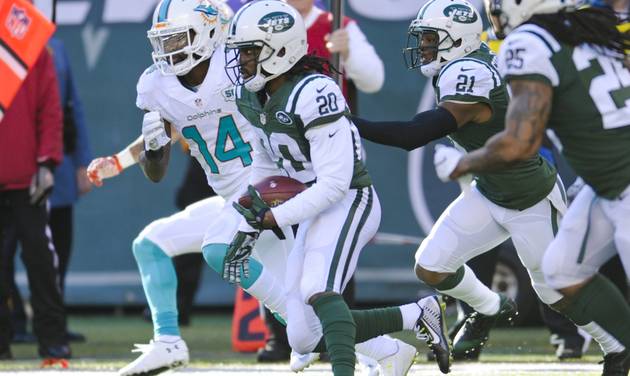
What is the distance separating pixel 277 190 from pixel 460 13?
4.11 ft

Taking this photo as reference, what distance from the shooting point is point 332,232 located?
18.0 ft

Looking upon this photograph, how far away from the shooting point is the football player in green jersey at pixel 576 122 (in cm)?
483

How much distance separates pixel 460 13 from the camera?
6.22 meters

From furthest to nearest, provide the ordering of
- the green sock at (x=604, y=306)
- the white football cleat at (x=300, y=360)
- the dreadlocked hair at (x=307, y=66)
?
1. the white football cleat at (x=300, y=360)
2. the dreadlocked hair at (x=307, y=66)
3. the green sock at (x=604, y=306)

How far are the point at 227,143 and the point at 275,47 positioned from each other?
3.18 feet

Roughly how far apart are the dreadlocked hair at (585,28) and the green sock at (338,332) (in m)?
1.25

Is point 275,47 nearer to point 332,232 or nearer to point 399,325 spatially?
point 332,232

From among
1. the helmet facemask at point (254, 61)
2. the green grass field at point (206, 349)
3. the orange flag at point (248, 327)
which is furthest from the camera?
the orange flag at point (248, 327)

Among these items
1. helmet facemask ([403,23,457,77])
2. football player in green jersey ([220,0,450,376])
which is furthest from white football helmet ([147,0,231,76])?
helmet facemask ([403,23,457,77])

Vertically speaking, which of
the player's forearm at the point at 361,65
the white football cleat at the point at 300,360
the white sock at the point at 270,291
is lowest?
the white football cleat at the point at 300,360

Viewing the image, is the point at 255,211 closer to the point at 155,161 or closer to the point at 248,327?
the point at 155,161

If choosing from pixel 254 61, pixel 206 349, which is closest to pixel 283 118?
pixel 254 61

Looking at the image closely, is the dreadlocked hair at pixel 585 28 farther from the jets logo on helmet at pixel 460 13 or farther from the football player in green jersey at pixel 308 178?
the jets logo on helmet at pixel 460 13

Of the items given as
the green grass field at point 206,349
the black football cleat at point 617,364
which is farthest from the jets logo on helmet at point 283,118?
the green grass field at point 206,349
